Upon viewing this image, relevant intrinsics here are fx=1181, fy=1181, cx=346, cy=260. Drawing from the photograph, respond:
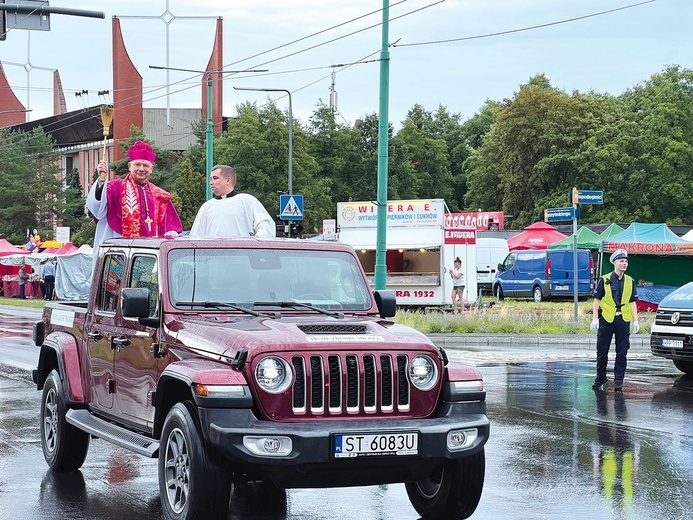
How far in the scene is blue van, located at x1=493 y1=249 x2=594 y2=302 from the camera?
149ft

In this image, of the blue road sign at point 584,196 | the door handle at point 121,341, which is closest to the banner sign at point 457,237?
the blue road sign at point 584,196

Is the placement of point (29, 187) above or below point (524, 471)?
above

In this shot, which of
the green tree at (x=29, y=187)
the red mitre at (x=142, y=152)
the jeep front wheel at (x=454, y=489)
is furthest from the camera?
the green tree at (x=29, y=187)

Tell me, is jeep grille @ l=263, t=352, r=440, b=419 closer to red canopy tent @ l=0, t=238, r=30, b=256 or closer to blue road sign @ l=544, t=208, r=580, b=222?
blue road sign @ l=544, t=208, r=580, b=222

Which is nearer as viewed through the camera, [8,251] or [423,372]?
[423,372]

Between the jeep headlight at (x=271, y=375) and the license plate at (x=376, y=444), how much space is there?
425 millimetres

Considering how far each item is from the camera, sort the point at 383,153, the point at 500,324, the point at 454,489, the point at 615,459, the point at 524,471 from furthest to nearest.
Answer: the point at 500,324, the point at 383,153, the point at 615,459, the point at 524,471, the point at 454,489

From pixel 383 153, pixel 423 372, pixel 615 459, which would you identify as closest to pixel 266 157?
pixel 383 153

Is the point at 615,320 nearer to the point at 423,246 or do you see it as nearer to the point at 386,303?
the point at 386,303

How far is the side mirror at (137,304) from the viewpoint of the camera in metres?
7.43

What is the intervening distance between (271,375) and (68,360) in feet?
9.87

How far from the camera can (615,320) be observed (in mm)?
15867

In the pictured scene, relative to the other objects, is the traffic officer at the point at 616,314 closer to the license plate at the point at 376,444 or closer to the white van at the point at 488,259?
the license plate at the point at 376,444

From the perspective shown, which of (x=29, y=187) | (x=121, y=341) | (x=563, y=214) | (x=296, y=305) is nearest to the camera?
(x=296, y=305)
